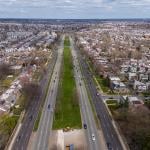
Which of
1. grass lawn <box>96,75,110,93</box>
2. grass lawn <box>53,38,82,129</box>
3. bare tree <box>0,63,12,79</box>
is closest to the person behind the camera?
grass lawn <box>53,38,82,129</box>

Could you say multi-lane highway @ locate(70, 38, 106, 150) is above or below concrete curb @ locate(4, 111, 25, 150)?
above

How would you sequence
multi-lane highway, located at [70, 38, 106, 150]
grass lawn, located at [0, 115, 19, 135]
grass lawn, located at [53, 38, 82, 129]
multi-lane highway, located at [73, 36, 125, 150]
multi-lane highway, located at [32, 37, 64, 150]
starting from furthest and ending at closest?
1. grass lawn, located at [53, 38, 82, 129]
2. grass lawn, located at [0, 115, 19, 135]
3. multi-lane highway, located at [73, 36, 125, 150]
4. multi-lane highway, located at [32, 37, 64, 150]
5. multi-lane highway, located at [70, 38, 106, 150]

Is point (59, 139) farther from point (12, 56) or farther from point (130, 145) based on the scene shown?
point (12, 56)

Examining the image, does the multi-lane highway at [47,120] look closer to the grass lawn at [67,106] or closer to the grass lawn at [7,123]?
the grass lawn at [67,106]

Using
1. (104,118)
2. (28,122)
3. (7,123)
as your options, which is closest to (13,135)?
(7,123)

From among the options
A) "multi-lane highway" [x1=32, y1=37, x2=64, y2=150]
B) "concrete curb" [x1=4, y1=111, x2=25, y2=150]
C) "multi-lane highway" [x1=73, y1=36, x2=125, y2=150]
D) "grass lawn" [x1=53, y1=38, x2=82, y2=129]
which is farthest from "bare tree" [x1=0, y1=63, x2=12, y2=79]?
"concrete curb" [x1=4, y1=111, x2=25, y2=150]

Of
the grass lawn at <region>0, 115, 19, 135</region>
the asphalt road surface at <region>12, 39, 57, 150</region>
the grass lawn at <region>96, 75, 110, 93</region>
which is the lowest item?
the asphalt road surface at <region>12, 39, 57, 150</region>

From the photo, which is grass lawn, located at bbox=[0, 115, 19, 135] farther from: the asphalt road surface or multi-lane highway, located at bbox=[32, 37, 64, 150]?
multi-lane highway, located at bbox=[32, 37, 64, 150]

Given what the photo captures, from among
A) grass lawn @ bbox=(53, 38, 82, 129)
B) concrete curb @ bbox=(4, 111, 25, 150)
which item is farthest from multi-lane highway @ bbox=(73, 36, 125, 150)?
concrete curb @ bbox=(4, 111, 25, 150)

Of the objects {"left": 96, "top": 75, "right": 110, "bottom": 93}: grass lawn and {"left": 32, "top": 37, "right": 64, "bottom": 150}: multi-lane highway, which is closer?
{"left": 32, "top": 37, "right": 64, "bottom": 150}: multi-lane highway
